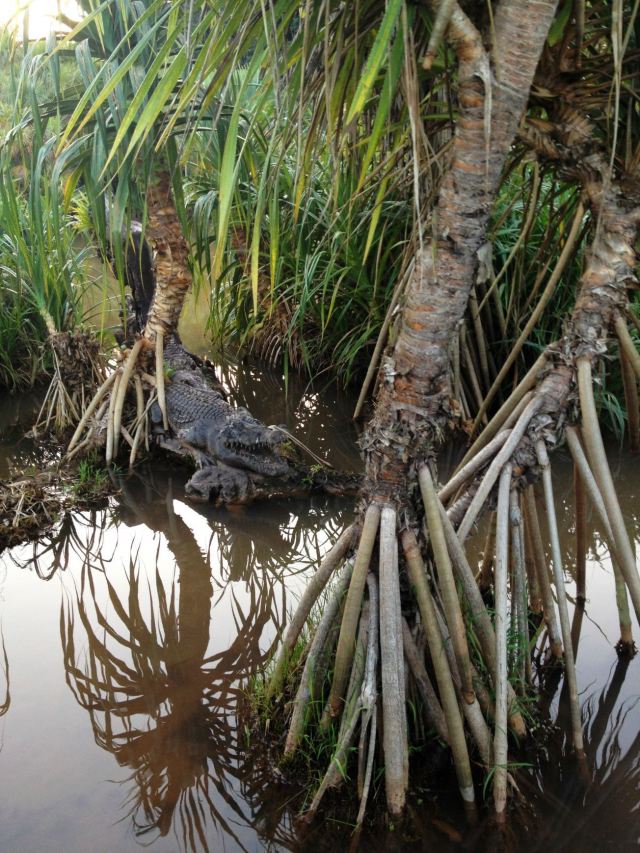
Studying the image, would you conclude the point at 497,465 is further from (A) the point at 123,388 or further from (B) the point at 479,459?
(A) the point at 123,388

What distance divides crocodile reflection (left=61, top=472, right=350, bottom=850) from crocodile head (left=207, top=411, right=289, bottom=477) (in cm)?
23

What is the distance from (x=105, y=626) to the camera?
3.00 m

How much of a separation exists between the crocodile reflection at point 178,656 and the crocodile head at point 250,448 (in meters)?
0.23

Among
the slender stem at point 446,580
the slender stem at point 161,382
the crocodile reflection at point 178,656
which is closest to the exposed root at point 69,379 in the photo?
the slender stem at point 161,382

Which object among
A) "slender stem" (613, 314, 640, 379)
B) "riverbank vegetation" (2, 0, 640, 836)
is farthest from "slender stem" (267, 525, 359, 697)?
"slender stem" (613, 314, 640, 379)

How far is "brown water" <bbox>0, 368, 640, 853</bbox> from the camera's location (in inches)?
80.1

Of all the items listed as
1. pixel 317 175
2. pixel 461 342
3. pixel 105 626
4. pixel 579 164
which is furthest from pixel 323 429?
pixel 579 164

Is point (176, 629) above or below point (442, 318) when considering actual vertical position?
below

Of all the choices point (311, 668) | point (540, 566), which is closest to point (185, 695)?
point (311, 668)

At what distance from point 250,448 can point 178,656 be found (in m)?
1.30

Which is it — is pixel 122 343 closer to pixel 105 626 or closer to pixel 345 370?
pixel 345 370

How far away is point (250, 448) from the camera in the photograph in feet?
12.6

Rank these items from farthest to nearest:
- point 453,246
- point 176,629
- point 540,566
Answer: point 176,629
point 540,566
point 453,246

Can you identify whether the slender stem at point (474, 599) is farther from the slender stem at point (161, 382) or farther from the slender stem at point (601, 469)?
the slender stem at point (161, 382)
